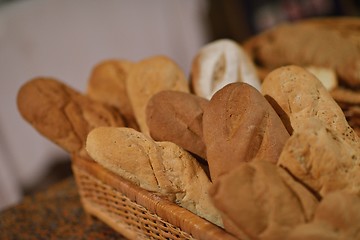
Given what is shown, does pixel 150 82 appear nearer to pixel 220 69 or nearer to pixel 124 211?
pixel 220 69

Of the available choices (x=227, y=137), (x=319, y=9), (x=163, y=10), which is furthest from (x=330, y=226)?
(x=319, y=9)

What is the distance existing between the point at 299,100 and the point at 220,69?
0.32 meters

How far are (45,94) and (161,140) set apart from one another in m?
0.34

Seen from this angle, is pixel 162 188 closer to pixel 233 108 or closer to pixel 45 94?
pixel 233 108

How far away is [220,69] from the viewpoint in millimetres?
1162

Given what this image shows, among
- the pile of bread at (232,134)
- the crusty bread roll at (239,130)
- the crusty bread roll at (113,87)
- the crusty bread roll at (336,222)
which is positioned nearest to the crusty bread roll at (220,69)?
the pile of bread at (232,134)

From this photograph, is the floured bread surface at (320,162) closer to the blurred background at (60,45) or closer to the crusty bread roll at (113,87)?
the crusty bread roll at (113,87)

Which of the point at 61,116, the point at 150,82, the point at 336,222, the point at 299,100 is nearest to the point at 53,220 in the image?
the point at 61,116

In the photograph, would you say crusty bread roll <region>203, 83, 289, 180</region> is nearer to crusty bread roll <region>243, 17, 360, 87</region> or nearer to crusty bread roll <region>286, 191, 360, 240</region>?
crusty bread roll <region>286, 191, 360, 240</region>

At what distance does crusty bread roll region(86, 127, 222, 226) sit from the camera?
83cm

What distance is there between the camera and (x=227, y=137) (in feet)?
2.61

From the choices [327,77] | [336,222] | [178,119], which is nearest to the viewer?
[336,222]

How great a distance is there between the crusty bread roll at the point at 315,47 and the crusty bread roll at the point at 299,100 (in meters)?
0.38

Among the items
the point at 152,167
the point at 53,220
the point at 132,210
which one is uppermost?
the point at 152,167
